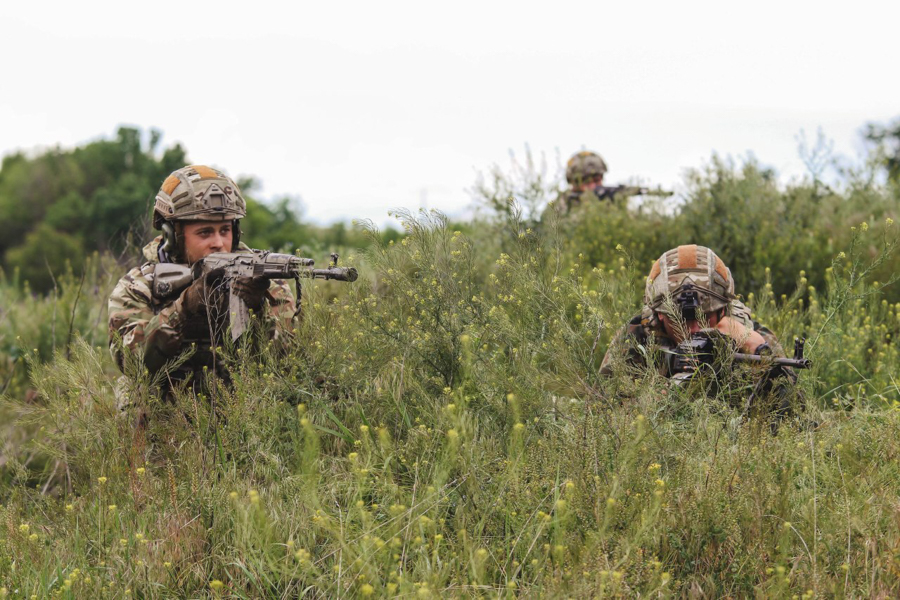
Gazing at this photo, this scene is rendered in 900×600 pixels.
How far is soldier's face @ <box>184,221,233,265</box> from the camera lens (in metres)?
4.58

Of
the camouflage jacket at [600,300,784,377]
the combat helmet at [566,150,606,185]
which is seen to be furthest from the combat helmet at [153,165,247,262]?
the combat helmet at [566,150,606,185]

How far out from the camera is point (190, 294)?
13.9 ft

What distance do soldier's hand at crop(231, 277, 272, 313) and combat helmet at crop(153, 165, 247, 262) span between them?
523mm

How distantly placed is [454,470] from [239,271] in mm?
1565

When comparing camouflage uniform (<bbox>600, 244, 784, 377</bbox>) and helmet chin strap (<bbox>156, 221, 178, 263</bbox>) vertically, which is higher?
helmet chin strap (<bbox>156, 221, 178, 263</bbox>)

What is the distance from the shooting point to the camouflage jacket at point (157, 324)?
13.9ft

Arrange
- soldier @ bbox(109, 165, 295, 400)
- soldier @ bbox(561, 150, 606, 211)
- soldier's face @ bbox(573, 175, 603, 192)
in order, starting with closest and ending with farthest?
soldier @ bbox(109, 165, 295, 400) → soldier's face @ bbox(573, 175, 603, 192) → soldier @ bbox(561, 150, 606, 211)

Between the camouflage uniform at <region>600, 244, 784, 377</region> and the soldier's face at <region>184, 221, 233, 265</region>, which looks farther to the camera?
the soldier's face at <region>184, 221, 233, 265</region>

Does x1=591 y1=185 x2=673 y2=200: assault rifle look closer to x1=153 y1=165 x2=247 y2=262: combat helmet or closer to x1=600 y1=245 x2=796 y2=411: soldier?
x1=600 y1=245 x2=796 y2=411: soldier

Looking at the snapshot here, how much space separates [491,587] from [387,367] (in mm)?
1303

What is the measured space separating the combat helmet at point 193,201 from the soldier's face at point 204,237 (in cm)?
5

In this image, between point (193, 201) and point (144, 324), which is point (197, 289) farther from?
point (193, 201)

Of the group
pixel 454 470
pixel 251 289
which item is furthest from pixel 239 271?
pixel 454 470

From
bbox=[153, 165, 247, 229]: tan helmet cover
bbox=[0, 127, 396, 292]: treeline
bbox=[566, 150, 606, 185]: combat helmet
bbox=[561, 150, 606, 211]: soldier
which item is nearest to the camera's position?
bbox=[153, 165, 247, 229]: tan helmet cover
